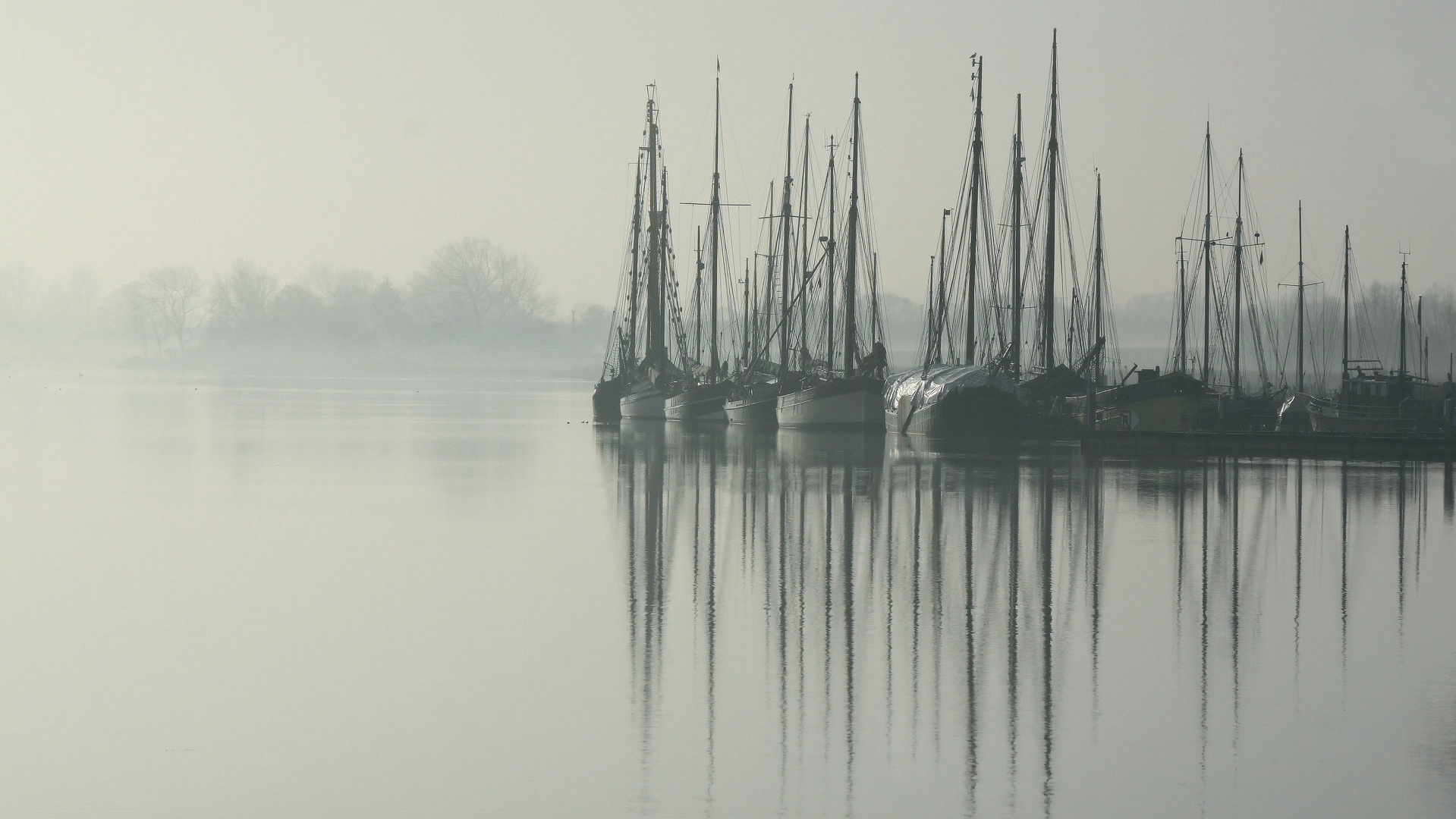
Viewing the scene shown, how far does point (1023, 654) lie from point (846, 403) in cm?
4340

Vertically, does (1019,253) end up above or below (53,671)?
above

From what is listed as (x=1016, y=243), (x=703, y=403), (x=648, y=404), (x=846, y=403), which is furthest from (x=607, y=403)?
(x=1016, y=243)

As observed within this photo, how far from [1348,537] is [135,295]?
182247 mm

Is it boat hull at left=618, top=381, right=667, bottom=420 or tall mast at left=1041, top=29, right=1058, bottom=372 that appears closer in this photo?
tall mast at left=1041, top=29, right=1058, bottom=372

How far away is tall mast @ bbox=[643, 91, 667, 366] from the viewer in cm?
7006

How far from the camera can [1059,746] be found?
28.6 ft

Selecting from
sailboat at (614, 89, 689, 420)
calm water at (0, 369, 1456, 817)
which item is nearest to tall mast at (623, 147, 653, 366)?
sailboat at (614, 89, 689, 420)

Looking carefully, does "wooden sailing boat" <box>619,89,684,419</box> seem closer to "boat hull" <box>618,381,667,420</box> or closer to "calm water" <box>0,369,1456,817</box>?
"boat hull" <box>618,381,667,420</box>

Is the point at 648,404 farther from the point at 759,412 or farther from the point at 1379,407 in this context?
the point at 1379,407

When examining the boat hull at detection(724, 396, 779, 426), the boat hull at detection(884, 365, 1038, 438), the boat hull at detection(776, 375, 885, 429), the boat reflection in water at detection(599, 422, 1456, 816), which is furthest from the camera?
the boat hull at detection(724, 396, 779, 426)

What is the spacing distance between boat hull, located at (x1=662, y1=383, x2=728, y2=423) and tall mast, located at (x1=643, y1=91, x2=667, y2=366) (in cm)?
482

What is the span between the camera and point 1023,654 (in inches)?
450

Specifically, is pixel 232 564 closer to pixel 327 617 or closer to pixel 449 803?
pixel 327 617

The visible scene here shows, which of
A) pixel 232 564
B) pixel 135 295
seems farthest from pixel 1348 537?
pixel 135 295
